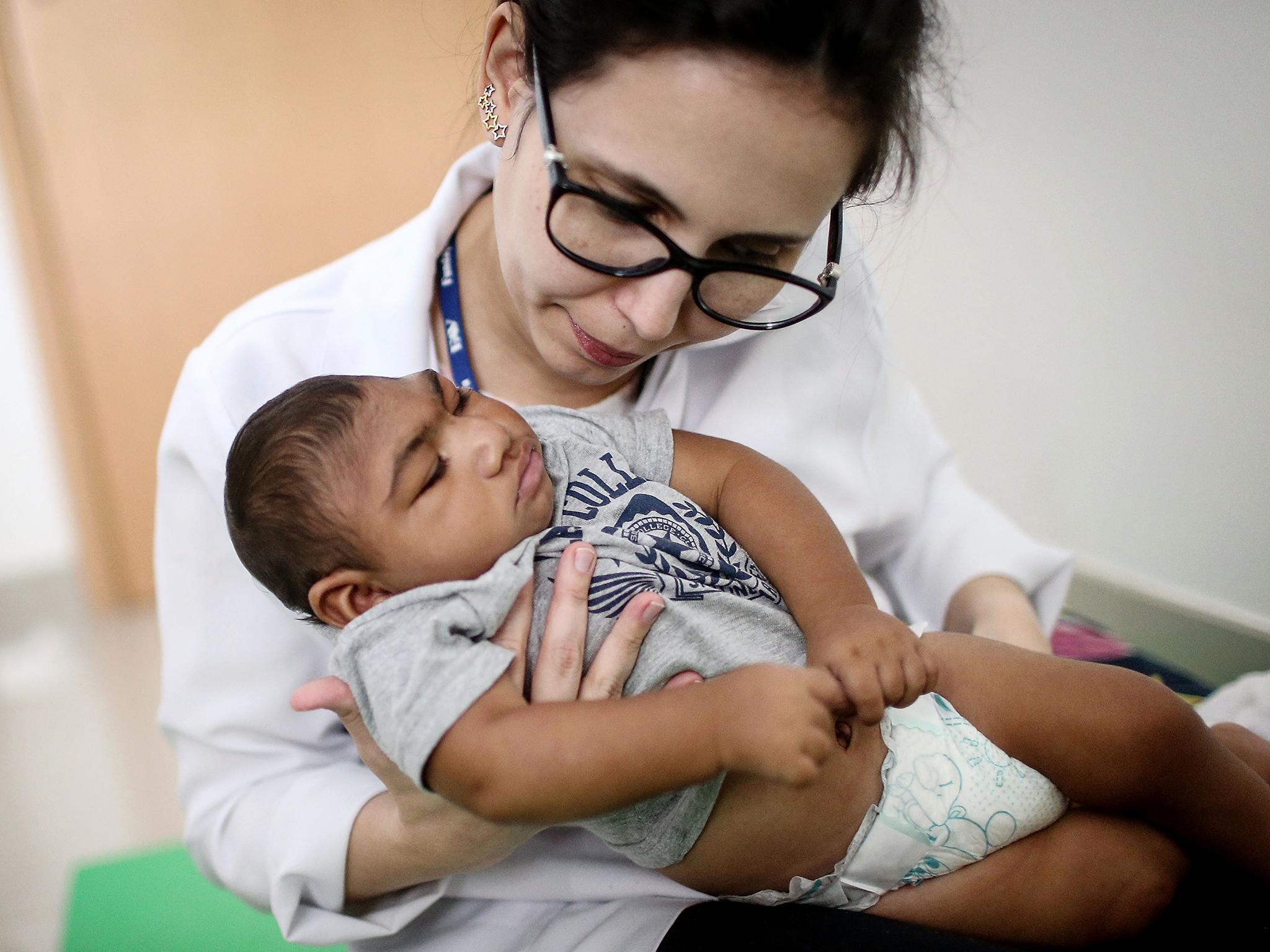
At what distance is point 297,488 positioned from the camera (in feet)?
2.93

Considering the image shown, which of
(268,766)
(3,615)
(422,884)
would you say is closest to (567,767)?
(422,884)

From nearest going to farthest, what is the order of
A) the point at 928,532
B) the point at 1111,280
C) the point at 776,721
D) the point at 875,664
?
the point at 776,721 → the point at 875,664 → the point at 928,532 → the point at 1111,280

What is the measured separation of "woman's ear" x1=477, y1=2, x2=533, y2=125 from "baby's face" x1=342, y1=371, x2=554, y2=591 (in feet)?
1.22

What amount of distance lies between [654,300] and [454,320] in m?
0.41

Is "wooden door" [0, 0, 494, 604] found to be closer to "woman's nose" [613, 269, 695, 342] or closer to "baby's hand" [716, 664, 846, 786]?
"woman's nose" [613, 269, 695, 342]

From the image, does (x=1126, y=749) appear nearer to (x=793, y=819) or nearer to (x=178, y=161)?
(x=793, y=819)

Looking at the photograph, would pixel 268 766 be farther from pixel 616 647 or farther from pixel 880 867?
pixel 880 867

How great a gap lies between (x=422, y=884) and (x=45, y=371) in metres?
3.19

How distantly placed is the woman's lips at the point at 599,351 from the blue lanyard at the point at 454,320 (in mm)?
206

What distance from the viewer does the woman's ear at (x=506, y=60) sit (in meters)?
1.04

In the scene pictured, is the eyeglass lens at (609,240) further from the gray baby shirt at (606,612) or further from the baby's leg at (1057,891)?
the baby's leg at (1057,891)

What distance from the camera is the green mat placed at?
5.93 ft

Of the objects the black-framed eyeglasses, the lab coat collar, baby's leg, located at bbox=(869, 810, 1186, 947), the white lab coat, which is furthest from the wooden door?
baby's leg, located at bbox=(869, 810, 1186, 947)

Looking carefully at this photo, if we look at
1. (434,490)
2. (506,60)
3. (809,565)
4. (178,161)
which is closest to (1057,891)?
(809,565)
